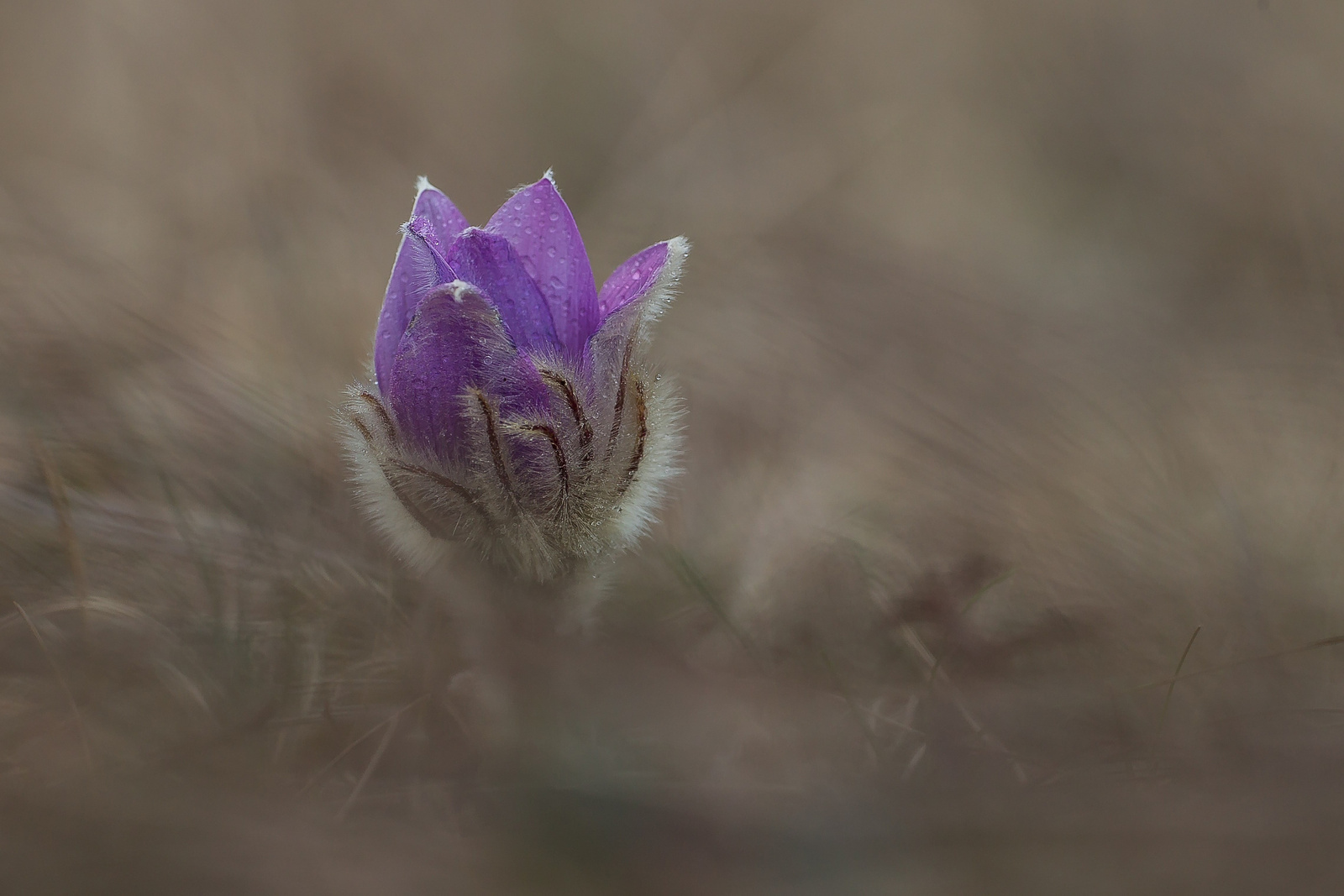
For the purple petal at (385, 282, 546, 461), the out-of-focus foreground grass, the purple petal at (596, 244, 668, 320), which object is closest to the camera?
the out-of-focus foreground grass

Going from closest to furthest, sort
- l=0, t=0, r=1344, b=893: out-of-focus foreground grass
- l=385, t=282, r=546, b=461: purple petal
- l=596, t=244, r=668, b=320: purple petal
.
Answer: l=0, t=0, r=1344, b=893: out-of-focus foreground grass, l=385, t=282, r=546, b=461: purple petal, l=596, t=244, r=668, b=320: purple petal

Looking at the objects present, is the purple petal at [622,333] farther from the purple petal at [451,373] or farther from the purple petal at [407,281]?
the purple petal at [407,281]

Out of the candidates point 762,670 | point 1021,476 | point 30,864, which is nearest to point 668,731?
point 762,670

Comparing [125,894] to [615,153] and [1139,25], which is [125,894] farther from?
[1139,25]

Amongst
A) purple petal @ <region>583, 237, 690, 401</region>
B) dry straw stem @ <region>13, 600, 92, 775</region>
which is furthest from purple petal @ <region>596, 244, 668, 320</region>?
dry straw stem @ <region>13, 600, 92, 775</region>

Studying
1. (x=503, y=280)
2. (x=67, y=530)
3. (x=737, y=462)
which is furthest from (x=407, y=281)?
(x=737, y=462)

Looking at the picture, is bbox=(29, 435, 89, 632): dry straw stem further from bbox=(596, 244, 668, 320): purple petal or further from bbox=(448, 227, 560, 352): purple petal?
bbox=(596, 244, 668, 320): purple petal

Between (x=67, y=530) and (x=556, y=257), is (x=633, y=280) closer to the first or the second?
(x=556, y=257)
